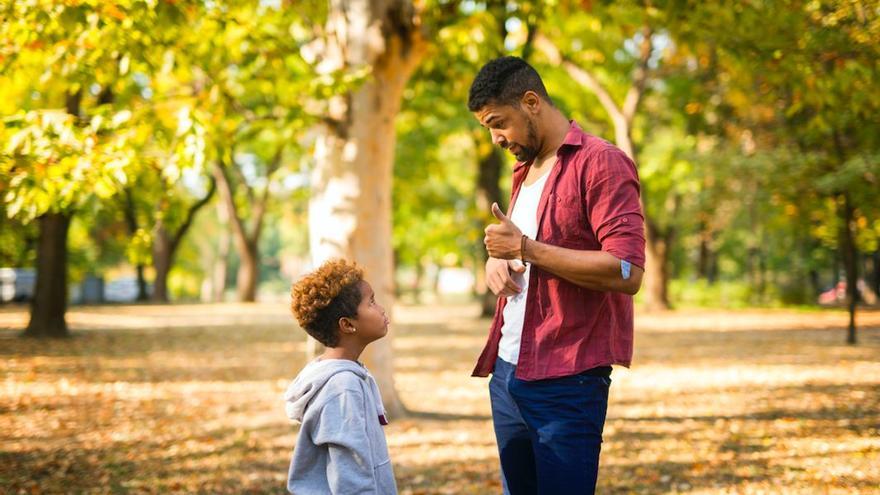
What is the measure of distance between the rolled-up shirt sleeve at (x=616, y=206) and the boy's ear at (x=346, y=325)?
979 millimetres

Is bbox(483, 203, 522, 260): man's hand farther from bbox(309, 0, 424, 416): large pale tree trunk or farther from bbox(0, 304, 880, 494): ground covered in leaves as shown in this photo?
bbox(309, 0, 424, 416): large pale tree trunk

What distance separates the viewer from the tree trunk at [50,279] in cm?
1703

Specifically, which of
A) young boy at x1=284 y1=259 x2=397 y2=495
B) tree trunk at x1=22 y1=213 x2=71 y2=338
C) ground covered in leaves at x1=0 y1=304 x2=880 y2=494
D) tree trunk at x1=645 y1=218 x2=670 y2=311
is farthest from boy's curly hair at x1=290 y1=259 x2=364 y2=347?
tree trunk at x1=645 y1=218 x2=670 y2=311

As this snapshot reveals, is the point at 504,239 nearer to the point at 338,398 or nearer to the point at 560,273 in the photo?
the point at 560,273

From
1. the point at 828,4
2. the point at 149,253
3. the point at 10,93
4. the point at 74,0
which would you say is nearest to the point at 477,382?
the point at 149,253

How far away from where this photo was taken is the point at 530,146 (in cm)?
299

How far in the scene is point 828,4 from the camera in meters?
7.14

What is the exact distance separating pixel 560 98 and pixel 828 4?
62.6 ft

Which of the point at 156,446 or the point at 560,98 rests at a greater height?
the point at 560,98

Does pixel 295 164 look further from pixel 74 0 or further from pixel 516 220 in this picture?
pixel 516 220

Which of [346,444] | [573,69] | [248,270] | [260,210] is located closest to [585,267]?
[346,444]

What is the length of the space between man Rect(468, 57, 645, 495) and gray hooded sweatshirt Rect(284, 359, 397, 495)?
53 centimetres

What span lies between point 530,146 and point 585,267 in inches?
23.2

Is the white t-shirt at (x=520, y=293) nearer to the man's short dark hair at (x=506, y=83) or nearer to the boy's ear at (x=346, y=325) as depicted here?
the man's short dark hair at (x=506, y=83)
